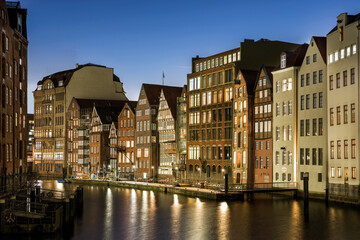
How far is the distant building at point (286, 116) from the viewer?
77.5m

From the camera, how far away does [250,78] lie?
295ft

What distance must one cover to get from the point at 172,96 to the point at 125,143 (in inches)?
771

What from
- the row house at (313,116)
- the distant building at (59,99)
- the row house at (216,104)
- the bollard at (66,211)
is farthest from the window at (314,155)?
the distant building at (59,99)

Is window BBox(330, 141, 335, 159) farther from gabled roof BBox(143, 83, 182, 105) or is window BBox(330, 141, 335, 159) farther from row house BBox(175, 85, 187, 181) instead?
gabled roof BBox(143, 83, 182, 105)

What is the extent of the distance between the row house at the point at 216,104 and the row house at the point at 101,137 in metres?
33.5

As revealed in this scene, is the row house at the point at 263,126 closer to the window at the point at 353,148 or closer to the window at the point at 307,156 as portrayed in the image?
the window at the point at 307,156

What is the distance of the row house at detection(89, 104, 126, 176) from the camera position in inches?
5404

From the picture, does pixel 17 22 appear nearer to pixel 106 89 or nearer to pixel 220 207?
pixel 220 207

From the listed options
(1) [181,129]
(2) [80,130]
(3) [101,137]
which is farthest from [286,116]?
(2) [80,130]

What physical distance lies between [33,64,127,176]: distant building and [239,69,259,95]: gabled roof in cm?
6705

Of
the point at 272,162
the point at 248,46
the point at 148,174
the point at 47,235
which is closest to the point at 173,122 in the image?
the point at 148,174

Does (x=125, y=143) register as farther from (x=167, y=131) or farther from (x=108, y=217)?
(x=108, y=217)

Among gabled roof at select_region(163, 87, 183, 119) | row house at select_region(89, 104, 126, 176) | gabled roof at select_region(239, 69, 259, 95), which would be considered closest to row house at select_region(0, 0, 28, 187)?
gabled roof at select_region(239, 69, 259, 95)

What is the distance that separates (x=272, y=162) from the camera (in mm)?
82438
